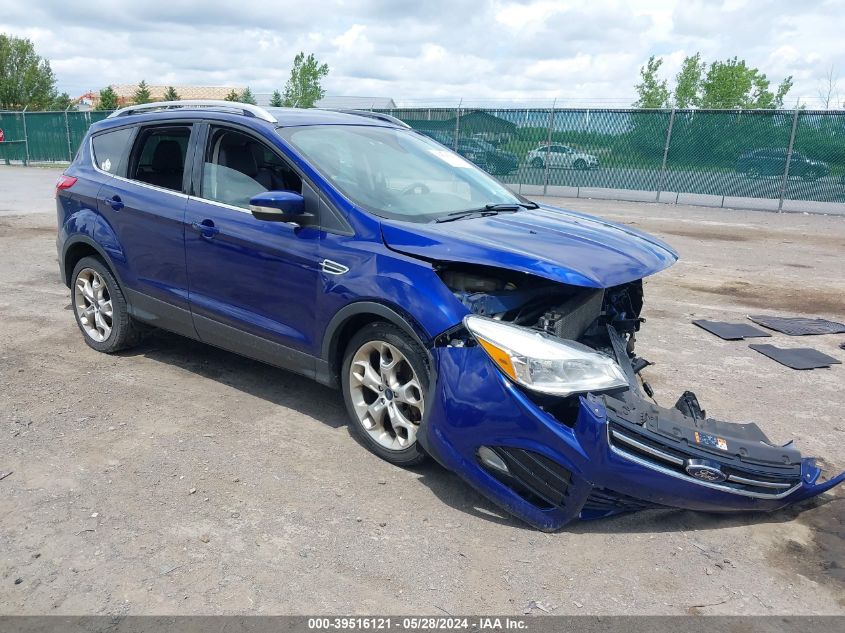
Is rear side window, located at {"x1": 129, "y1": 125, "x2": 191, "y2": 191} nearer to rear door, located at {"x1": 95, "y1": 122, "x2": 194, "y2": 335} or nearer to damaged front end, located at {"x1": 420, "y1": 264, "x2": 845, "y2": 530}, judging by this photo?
rear door, located at {"x1": 95, "y1": 122, "x2": 194, "y2": 335}

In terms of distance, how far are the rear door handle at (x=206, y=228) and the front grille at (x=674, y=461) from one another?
9.05 ft

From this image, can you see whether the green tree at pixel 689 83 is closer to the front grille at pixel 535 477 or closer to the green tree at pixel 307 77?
the green tree at pixel 307 77

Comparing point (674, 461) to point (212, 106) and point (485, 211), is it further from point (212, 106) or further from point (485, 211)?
point (212, 106)

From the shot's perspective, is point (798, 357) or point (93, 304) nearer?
point (93, 304)

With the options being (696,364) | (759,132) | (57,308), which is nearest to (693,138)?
(759,132)

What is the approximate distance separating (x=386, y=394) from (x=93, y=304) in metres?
3.03

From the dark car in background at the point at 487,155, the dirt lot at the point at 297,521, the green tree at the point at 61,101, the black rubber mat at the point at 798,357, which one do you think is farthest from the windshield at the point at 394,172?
the green tree at the point at 61,101

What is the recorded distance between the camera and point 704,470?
9.91ft

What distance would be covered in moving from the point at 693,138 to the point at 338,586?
19134mm

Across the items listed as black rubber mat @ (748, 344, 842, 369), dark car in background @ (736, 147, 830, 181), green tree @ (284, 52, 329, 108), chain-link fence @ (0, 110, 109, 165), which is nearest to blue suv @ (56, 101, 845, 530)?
black rubber mat @ (748, 344, 842, 369)

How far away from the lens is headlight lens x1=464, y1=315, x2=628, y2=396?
3.04 metres

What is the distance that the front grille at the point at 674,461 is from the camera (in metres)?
2.95

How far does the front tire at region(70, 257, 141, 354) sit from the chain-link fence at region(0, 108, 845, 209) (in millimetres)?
16010

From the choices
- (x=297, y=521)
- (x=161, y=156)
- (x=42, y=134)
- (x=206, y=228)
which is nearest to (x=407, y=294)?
(x=297, y=521)
